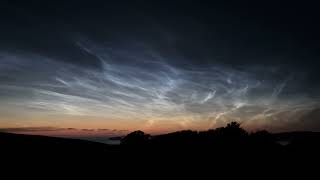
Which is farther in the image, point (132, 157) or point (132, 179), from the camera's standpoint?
point (132, 157)

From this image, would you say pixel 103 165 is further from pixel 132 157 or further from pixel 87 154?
pixel 132 157

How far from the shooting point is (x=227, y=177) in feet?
55.7

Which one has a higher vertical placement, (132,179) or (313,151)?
(313,151)

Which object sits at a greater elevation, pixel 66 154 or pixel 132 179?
pixel 66 154

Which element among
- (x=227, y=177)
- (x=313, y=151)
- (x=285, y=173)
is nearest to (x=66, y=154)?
(x=227, y=177)

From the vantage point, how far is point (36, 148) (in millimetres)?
13117

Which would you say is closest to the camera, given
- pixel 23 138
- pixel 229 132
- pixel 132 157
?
pixel 23 138

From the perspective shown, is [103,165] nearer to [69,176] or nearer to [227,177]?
[69,176]

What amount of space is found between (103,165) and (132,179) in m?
1.66

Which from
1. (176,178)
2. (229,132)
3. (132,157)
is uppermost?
(229,132)

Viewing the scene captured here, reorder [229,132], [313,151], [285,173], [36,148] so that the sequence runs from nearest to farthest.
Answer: [36,148] → [285,173] → [313,151] → [229,132]

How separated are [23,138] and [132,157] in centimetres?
600

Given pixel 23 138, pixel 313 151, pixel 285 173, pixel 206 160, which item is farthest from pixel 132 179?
pixel 313 151

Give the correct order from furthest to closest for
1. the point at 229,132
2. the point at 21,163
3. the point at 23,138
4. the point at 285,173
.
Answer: the point at 229,132
the point at 285,173
the point at 23,138
the point at 21,163
